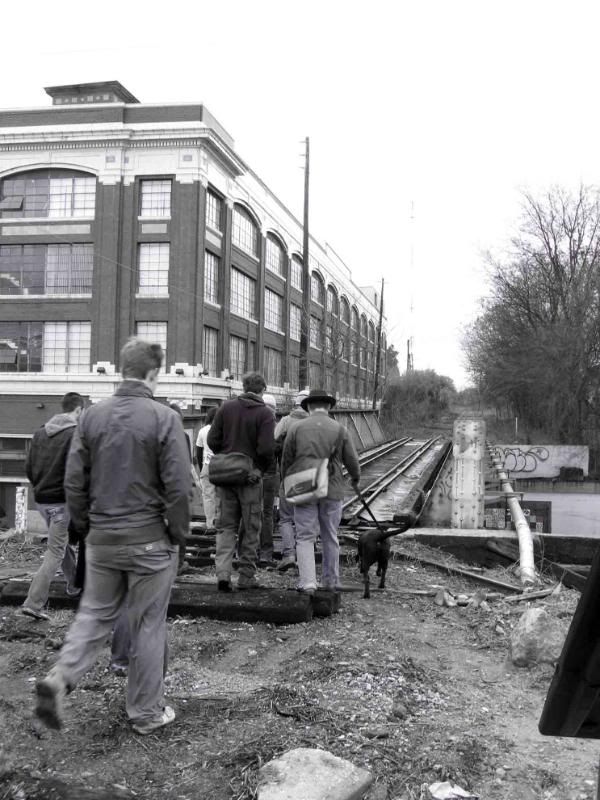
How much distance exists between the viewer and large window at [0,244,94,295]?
34.2m

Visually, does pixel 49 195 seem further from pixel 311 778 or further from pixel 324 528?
pixel 311 778

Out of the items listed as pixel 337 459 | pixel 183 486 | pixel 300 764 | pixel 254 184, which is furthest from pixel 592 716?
pixel 254 184

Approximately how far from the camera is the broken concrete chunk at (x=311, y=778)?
9.79 ft

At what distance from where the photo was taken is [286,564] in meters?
7.58

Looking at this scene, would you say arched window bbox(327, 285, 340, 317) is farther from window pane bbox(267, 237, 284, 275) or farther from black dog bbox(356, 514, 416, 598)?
black dog bbox(356, 514, 416, 598)

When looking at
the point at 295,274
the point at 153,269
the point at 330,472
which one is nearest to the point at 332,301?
the point at 295,274

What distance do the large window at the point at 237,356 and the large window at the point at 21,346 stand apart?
974cm

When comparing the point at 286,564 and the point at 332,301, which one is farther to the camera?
the point at 332,301

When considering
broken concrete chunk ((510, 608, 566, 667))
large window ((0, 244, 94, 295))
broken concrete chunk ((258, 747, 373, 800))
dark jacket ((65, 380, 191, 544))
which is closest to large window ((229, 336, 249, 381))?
large window ((0, 244, 94, 295))

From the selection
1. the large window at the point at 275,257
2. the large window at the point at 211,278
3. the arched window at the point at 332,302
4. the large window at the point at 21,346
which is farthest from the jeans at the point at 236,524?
the arched window at the point at 332,302

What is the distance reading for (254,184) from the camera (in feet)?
136

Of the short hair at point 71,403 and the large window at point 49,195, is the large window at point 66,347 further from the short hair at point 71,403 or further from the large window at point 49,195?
the short hair at point 71,403

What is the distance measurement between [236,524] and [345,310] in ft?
208

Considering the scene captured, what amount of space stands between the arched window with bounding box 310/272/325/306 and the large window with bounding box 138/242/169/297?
2345 centimetres
